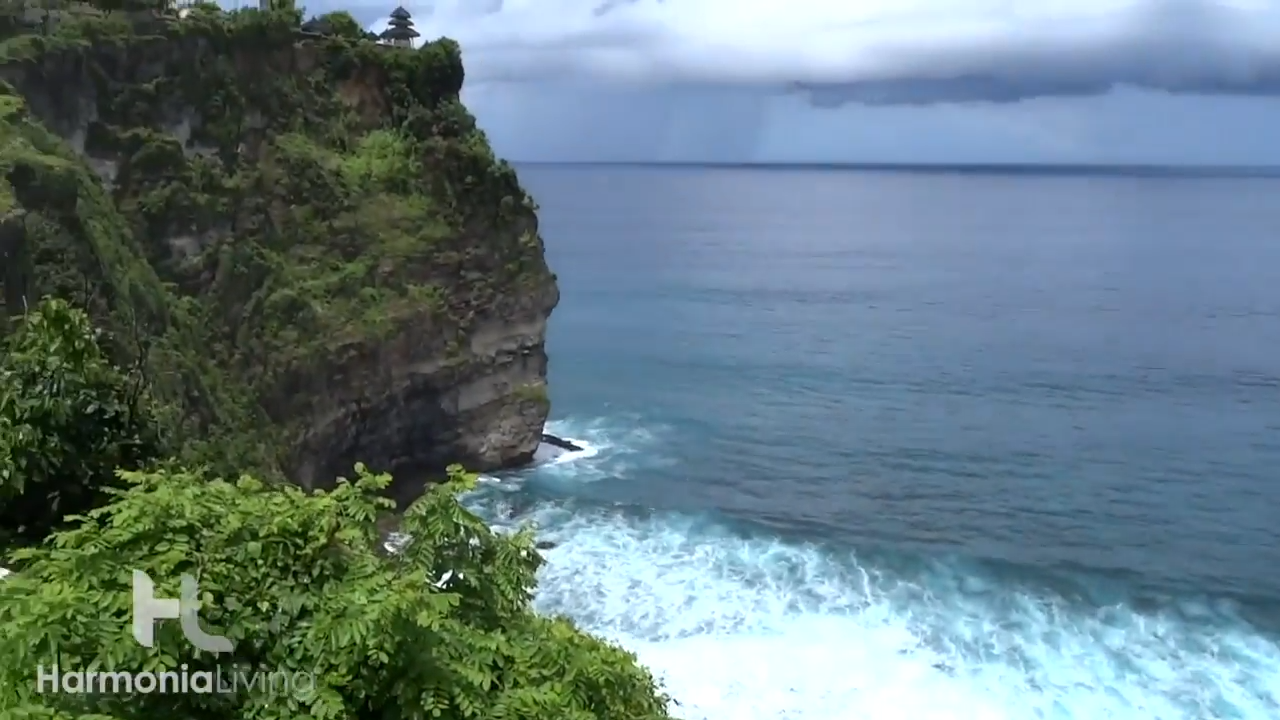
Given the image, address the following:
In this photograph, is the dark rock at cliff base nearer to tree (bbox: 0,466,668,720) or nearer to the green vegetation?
the green vegetation

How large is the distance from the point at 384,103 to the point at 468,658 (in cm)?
3195

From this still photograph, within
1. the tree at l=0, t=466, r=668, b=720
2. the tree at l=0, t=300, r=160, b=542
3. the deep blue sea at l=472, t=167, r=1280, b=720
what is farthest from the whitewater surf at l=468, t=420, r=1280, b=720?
the tree at l=0, t=466, r=668, b=720

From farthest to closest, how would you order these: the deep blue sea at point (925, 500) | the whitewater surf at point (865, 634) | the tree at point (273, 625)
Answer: the deep blue sea at point (925, 500) → the whitewater surf at point (865, 634) → the tree at point (273, 625)

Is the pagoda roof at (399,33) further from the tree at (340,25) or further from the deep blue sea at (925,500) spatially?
the deep blue sea at (925,500)

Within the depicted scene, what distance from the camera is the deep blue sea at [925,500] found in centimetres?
2411

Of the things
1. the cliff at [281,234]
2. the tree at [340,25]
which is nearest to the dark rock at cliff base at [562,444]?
the cliff at [281,234]

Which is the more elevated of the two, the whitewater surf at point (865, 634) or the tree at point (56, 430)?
the tree at point (56, 430)

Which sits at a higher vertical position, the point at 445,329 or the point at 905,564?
the point at 445,329

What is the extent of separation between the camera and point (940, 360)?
179 feet

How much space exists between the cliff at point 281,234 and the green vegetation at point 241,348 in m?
0.08

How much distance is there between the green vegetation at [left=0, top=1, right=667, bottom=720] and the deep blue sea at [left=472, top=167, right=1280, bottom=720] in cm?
747

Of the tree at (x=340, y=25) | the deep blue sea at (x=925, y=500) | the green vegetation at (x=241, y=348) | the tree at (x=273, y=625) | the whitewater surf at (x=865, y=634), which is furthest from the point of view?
the tree at (x=340, y=25)

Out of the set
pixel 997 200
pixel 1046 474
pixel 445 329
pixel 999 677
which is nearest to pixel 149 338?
pixel 445 329

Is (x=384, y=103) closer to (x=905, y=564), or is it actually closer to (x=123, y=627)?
(x=905, y=564)
